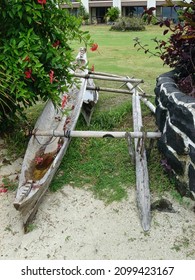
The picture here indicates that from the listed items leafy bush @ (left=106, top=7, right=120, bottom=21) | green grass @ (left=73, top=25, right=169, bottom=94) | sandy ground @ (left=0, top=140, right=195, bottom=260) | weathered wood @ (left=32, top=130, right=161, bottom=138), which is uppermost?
leafy bush @ (left=106, top=7, right=120, bottom=21)

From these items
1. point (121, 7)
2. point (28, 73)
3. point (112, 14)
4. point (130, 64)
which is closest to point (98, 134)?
point (28, 73)

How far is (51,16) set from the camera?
3.58m

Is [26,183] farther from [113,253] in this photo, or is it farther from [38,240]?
[113,253]

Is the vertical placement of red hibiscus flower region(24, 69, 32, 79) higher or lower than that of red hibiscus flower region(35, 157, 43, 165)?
higher

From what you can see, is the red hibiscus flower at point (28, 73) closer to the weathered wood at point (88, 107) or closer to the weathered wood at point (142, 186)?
the weathered wood at point (142, 186)

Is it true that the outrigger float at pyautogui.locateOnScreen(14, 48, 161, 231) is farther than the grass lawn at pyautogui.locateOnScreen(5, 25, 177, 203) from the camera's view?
No

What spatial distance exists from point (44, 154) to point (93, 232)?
3.96 ft

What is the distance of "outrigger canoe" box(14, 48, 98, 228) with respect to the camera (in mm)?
3047

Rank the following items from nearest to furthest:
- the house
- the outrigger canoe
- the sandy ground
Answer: the sandy ground, the outrigger canoe, the house

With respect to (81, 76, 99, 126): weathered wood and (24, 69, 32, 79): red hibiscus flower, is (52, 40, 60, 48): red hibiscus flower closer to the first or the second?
(24, 69, 32, 79): red hibiscus flower

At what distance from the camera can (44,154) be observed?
12.8 feet

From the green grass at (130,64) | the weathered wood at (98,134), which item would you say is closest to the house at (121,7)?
the green grass at (130,64)

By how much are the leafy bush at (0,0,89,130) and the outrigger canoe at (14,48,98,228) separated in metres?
0.29

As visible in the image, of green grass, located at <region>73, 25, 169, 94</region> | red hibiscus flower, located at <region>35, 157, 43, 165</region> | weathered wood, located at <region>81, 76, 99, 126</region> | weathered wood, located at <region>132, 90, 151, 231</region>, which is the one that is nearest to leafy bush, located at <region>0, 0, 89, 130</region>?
red hibiscus flower, located at <region>35, 157, 43, 165</region>
